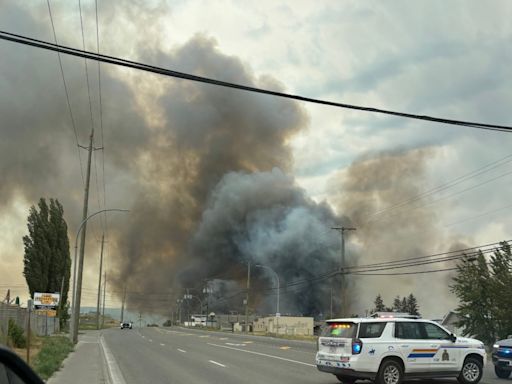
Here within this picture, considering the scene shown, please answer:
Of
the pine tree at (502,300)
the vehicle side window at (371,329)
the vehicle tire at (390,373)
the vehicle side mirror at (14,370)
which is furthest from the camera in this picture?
the pine tree at (502,300)

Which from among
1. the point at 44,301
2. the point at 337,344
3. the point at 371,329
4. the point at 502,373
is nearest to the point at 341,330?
the point at 337,344

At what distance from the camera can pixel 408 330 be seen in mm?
13883

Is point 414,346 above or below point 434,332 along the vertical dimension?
below

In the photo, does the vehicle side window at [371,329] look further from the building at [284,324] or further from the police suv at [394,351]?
the building at [284,324]

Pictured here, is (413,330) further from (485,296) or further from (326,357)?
(485,296)

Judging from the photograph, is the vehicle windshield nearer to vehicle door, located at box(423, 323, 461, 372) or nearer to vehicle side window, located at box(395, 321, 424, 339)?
vehicle side window, located at box(395, 321, 424, 339)

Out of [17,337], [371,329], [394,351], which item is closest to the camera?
[394,351]

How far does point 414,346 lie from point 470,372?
1986mm

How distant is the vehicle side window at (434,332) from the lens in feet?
46.1

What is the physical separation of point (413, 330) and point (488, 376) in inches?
190

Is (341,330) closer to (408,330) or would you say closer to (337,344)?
(337,344)

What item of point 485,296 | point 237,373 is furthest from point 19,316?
point 485,296

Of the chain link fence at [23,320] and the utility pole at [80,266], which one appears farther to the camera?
the utility pole at [80,266]

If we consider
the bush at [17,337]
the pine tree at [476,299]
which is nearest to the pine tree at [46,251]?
the bush at [17,337]
